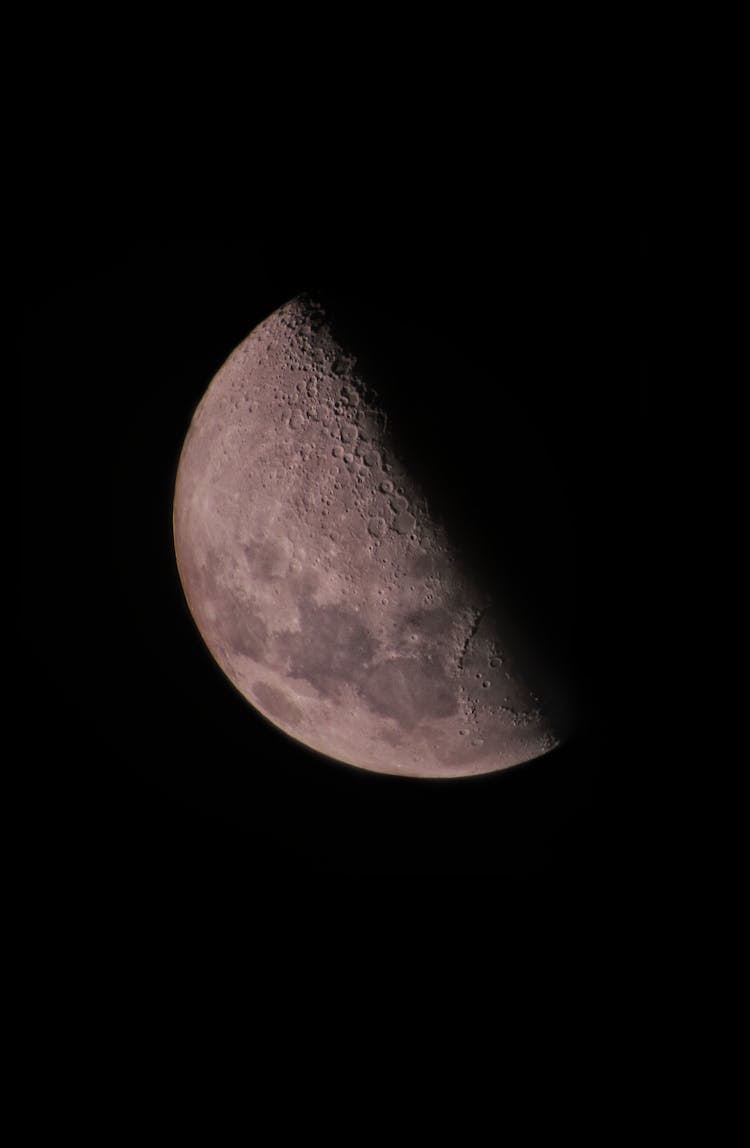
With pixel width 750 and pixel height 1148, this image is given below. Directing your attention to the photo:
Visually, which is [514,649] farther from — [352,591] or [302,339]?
[302,339]

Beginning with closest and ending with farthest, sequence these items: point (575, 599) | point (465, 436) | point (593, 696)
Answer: point (465, 436), point (575, 599), point (593, 696)

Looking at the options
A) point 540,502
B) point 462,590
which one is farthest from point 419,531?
point 540,502

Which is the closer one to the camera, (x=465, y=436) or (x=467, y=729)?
(x=465, y=436)

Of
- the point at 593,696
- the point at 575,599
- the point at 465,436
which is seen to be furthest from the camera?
the point at 593,696

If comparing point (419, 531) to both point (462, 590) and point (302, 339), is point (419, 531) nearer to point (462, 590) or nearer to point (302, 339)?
point (462, 590)

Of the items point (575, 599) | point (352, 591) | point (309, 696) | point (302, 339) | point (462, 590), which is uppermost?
point (302, 339)

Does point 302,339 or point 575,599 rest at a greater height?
point 302,339
